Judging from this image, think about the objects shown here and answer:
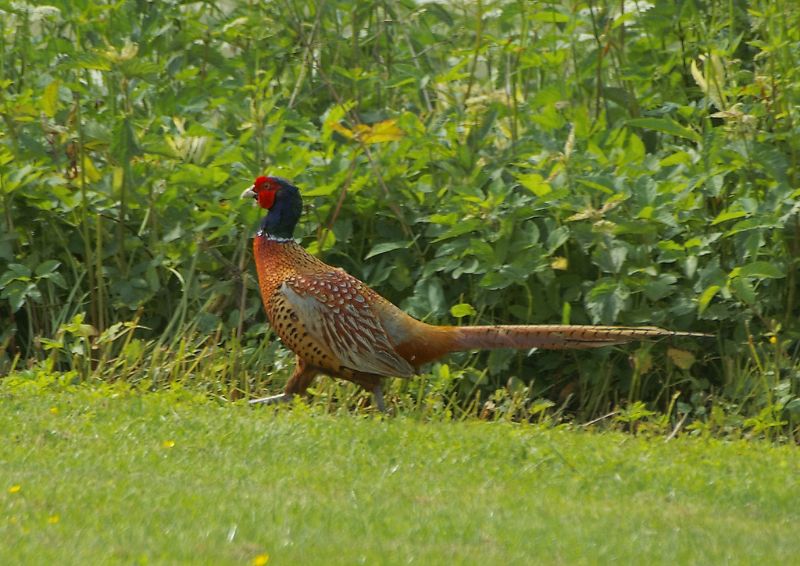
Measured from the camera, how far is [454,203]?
8445 millimetres

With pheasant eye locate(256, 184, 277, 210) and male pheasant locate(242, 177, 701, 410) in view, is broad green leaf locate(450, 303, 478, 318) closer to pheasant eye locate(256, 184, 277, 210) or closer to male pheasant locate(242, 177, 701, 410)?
male pheasant locate(242, 177, 701, 410)

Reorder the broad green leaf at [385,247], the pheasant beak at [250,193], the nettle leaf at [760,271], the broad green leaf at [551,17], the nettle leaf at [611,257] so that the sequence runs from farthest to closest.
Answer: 1. the broad green leaf at [551,17]
2. the broad green leaf at [385,247]
3. the nettle leaf at [611,257]
4. the pheasant beak at [250,193]
5. the nettle leaf at [760,271]

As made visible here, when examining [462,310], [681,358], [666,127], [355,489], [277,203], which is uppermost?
[666,127]

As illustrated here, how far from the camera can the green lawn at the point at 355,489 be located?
16.8 ft

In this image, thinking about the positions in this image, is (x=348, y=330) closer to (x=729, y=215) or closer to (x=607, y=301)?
(x=607, y=301)

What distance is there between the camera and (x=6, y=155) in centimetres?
860

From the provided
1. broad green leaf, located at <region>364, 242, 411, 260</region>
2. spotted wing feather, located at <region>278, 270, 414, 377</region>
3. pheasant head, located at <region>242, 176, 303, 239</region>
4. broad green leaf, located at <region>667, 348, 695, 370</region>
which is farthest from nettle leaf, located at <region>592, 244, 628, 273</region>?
pheasant head, located at <region>242, 176, 303, 239</region>

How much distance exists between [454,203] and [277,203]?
109cm

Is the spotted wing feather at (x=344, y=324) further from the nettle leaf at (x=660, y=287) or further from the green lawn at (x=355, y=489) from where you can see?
the nettle leaf at (x=660, y=287)

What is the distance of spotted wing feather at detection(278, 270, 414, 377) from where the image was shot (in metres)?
7.54

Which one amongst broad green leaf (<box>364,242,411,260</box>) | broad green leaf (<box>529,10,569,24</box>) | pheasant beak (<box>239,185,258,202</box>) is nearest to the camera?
pheasant beak (<box>239,185,258,202</box>)

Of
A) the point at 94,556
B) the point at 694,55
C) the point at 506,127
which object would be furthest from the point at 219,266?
the point at 94,556

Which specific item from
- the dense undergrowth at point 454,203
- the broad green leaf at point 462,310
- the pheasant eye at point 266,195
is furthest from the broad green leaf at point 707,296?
the pheasant eye at point 266,195

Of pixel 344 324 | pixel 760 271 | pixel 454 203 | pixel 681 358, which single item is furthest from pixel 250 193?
pixel 760 271
